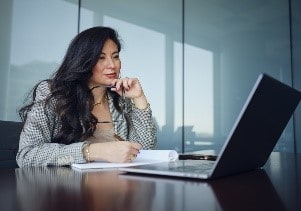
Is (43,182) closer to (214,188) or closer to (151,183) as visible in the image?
(151,183)

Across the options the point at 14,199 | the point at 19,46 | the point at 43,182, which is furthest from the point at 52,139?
the point at 19,46

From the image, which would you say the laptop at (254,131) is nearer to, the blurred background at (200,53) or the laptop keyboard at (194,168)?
the laptop keyboard at (194,168)

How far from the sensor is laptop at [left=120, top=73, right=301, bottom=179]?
59cm

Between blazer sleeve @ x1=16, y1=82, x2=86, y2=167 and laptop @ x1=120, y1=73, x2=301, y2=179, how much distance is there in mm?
352

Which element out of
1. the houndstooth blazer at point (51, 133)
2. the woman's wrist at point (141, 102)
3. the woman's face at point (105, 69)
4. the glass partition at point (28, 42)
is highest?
the glass partition at point (28, 42)

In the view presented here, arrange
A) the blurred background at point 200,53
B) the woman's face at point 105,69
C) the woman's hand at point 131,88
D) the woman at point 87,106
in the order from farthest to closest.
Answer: the blurred background at point 200,53 < the woman's face at point 105,69 < the woman's hand at point 131,88 < the woman at point 87,106

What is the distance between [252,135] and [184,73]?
2.83 metres

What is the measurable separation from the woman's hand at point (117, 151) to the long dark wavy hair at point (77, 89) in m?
0.34

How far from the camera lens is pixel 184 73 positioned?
11.4ft

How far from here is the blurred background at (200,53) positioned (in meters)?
3.38

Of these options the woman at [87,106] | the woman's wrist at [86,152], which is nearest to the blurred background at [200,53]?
the woman at [87,106]

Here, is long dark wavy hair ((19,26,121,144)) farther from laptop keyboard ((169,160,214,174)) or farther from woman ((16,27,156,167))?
laptop keyboard ((169,160,214,174))

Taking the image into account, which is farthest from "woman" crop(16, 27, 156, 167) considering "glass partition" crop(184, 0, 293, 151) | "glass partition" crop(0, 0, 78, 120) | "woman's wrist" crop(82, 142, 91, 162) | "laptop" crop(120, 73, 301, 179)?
"glass partition" crop(184, 0, 293, 151)

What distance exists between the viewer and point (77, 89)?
62.1 inches
